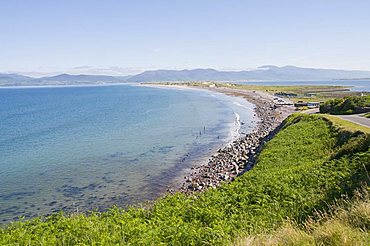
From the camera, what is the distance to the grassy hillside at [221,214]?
32.6 feet

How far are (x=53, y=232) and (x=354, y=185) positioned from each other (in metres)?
12.2

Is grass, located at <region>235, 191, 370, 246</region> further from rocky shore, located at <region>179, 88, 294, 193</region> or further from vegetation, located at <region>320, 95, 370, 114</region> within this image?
vegetation, located at <region>320, 95, 370, 114</region>

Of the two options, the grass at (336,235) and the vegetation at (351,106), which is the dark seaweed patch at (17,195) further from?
the vegetation at (351,106)

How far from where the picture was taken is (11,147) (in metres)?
50.7

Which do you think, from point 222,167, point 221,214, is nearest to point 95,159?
point 222,167

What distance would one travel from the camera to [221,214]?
11992mm

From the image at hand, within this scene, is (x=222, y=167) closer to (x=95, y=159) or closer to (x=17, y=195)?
(x=95, y=159)

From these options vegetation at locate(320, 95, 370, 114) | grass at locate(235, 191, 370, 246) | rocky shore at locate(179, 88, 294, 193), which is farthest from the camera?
vegetation at locate(320, 95, 370, 114)

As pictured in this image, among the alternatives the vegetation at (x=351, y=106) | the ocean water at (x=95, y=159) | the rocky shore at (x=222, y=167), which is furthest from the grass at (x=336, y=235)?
the vegetation at (x=351, y=106)

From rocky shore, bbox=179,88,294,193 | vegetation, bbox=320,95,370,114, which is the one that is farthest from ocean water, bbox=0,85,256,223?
vegetation, bbox=320,95,370,114

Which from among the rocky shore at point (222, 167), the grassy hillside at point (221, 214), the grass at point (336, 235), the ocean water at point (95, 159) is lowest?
the ocean water at point (95, 159)

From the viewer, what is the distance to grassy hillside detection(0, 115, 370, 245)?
9.95 metres

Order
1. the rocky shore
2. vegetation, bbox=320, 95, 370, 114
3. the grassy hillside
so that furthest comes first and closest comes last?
vegetation, bbox=320, 95, 370, 114 < the rocky shore < the grassy hillside

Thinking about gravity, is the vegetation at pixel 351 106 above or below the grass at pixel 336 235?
below
